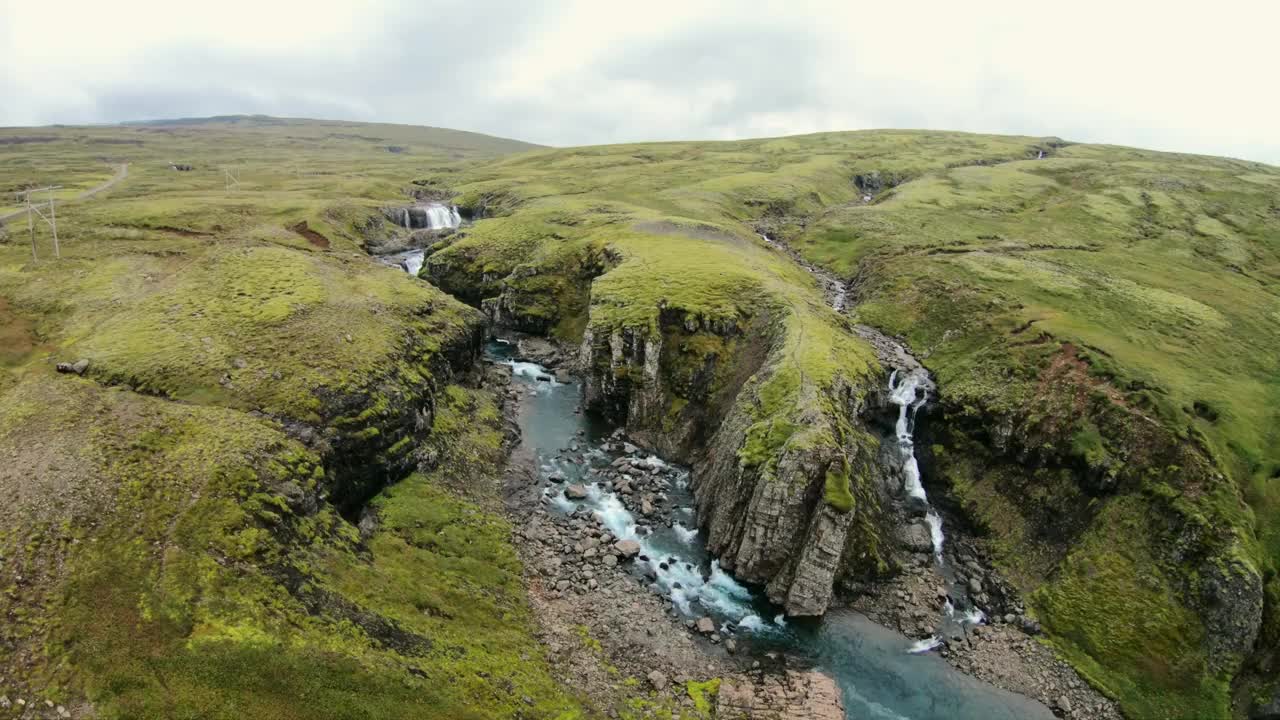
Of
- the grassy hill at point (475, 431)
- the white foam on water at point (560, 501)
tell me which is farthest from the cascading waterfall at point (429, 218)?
the white foam on water at point (560, 501)

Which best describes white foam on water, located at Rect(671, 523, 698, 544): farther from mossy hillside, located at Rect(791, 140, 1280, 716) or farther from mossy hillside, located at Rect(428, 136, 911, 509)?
mossy hillside, located at Rect(791, 140, 1280, 716)

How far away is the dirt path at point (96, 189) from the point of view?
265ft

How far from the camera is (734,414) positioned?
44281 millimetres

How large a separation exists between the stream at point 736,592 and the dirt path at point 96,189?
270ft

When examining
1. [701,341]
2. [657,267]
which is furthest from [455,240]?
[701,341]

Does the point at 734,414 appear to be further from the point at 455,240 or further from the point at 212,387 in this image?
the point at 455,240

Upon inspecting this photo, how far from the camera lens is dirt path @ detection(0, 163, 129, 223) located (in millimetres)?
80731

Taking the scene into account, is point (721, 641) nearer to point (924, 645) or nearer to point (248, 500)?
point (924, 645)

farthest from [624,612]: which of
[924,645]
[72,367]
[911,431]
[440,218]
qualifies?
[440,218]

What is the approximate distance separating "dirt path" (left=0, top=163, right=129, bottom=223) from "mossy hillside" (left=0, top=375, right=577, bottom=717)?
70227mm

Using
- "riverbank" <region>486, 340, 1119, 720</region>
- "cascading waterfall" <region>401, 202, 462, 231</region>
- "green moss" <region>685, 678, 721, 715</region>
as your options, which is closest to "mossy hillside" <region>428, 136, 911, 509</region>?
"riverbank" <region>486, 340, 1119, 720</region>

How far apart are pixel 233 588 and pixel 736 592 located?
25667 mm

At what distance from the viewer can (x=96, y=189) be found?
120m

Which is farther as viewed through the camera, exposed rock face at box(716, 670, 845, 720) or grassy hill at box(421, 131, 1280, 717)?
grassy hill at box(421, 131, 1280, 717)
